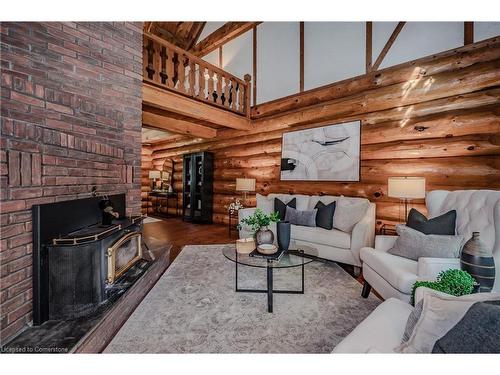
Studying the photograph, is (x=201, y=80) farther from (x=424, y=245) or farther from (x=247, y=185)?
(x=424, y=245)

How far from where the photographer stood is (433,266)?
1.56m

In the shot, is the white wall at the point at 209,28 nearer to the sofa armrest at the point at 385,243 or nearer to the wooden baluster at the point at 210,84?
the wooden baluster at the point at 210,84

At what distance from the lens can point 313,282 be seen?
95.6 inches

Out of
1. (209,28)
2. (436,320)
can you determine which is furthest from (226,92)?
(436,320)

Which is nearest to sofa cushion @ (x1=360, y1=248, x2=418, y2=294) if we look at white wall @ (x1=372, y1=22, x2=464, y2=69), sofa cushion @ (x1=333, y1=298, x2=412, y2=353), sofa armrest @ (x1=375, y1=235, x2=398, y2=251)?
sofa armrest @ (x1=375, y1=235, x2=398, y2=251)

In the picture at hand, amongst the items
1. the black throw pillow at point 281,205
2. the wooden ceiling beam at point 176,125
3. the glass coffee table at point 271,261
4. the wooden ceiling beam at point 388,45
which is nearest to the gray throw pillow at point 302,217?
the black throw pillow at point 281,205

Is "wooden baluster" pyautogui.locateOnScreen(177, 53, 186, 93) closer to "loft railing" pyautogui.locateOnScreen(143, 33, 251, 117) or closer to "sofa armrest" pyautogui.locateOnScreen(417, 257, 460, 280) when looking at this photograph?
"loft railing" pyautogui.locateOnScreen(143, 33, 251, 117)

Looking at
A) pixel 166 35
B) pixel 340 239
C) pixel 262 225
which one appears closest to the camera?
pixel 262 225

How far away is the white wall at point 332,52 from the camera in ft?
11.6

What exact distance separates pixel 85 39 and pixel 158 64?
56.7 inches

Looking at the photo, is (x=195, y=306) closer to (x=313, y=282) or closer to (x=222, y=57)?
(x=313, y=282)

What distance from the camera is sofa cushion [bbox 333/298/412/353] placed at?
934 millimetres

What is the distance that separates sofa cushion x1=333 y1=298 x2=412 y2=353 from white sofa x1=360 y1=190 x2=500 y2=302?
49cm

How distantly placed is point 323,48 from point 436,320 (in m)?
4.26
